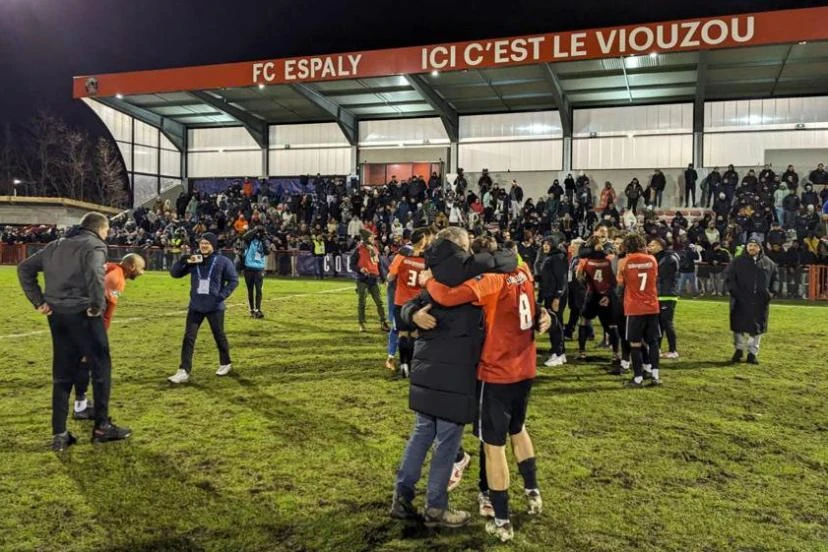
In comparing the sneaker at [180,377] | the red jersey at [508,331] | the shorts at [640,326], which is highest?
the red jersey at [508,331]

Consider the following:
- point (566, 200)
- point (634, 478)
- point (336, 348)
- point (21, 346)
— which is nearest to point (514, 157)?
point (566, 200)

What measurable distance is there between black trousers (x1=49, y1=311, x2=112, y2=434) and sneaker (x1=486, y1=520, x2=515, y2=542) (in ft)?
11.6

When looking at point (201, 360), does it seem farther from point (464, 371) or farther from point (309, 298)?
point (309, 298)

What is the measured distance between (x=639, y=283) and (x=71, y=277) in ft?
19.6

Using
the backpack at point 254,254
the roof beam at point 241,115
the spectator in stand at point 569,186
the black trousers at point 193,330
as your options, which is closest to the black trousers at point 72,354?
the black trousers at point 193,330

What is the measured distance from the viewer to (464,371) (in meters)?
3.89

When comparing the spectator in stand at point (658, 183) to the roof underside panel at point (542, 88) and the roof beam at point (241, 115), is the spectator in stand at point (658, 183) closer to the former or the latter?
the roof underside panel at point (542, 88)

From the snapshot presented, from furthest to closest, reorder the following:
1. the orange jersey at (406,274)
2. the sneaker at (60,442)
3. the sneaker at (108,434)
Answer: the orange jersey at (406,274) → the sneaker at (108,434) → the sneaker at (60,442)

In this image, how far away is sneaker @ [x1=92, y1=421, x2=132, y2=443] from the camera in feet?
18.3

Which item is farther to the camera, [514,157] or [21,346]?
[514,157]

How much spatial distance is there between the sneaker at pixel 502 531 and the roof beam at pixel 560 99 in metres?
24.2

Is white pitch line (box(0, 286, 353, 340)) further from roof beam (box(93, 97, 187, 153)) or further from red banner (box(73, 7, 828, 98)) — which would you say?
roof beam (box(93, 97, 187, 153))

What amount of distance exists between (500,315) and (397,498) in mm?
1372

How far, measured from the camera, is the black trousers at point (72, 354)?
17.0ft
